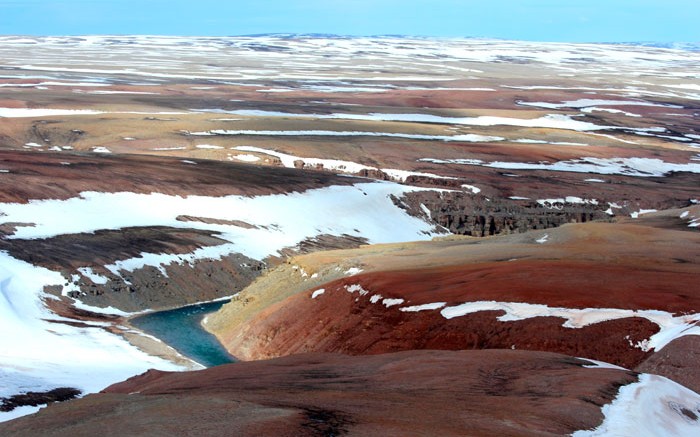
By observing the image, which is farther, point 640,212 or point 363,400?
point 640,212

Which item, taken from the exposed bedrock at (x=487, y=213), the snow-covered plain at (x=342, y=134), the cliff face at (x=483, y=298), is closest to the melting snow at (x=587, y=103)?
the snow-covered plain at (x=342, y=134)

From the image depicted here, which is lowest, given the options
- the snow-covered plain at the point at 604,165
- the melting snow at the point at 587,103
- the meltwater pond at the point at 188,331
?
the meltwater pond at the point at 188,331

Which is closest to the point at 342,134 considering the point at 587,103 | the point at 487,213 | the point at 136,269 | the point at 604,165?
the point at 604,165

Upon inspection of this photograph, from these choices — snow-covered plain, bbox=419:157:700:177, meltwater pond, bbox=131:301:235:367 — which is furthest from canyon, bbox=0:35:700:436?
meltwater pond, bbox=131:301:235:367

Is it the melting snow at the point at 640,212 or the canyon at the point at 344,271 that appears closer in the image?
the canyon at the point at 344,271

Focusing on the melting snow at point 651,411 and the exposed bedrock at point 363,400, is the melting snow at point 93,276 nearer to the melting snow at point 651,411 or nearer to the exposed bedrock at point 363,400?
the exposed bedrock at point 363,400

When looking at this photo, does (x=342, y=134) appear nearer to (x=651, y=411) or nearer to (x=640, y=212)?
(x=640, y=212)
